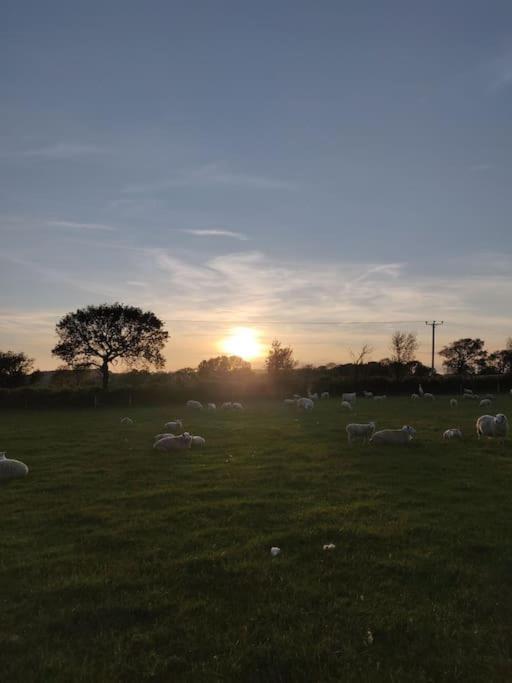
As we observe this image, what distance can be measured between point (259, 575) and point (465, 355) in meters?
142

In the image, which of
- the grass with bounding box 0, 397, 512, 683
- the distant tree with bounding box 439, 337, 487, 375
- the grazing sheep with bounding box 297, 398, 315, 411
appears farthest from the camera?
the distant tree with bounding box 439, 337, 487, 375

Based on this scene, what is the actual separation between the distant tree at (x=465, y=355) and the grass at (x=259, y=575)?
5085 inches

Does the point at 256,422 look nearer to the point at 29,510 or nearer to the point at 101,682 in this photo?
the point at 29,510

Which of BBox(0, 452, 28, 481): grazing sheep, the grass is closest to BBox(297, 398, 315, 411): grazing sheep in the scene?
the grass

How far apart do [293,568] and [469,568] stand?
9.13ft

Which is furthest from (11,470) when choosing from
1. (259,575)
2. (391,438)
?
(391,438)

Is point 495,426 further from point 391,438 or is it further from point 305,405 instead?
point 305,405

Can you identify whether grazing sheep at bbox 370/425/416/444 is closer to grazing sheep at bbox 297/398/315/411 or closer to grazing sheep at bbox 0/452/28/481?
grazing sheep at bbox 0/452/28/481

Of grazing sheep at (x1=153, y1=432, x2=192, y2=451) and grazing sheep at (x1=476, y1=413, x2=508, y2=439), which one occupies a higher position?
grazing sheep at (x1=476, y1=413, x2=508, y2=439)

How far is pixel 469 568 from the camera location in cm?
827

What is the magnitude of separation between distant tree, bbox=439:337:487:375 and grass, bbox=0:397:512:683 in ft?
424

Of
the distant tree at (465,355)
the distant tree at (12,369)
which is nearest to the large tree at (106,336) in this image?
the distant tree at (12,369)

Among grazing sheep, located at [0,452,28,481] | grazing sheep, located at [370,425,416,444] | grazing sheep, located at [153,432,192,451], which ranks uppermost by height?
grazing sheep, located at [370,425,416,444]

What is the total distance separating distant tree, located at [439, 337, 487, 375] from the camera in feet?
447
